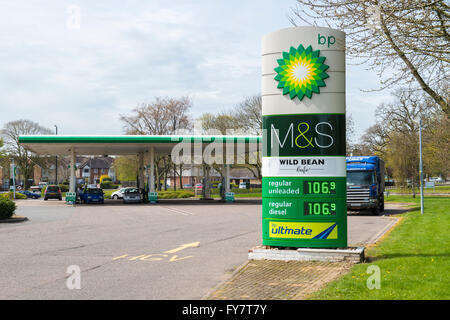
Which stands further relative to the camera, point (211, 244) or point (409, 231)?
point (409, 231)

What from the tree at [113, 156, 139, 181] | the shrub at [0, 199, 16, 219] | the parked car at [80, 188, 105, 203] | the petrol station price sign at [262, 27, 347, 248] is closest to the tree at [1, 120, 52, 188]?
the tree at [113, 156, 139, 181]

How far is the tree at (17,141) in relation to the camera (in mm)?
72438

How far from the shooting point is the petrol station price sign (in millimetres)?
10609

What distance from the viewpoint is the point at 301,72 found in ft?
35.8

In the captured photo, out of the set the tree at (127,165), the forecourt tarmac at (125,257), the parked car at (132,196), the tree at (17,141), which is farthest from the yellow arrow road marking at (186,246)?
the tree at (17,141)

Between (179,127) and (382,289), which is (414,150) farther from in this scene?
(382,289)

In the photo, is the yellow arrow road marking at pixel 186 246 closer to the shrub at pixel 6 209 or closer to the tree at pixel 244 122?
the shrub at pixel 6 209

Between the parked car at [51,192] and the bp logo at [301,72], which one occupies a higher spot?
the bp logo at [301,72]

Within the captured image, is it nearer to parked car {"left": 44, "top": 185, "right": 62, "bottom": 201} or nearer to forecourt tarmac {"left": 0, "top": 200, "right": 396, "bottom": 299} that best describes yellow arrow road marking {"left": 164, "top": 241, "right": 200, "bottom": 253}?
forecourt tarmac {"left": 0, "top": 200, "right": 396, "bottom": 299}

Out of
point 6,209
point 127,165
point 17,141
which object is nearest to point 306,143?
point 6,209

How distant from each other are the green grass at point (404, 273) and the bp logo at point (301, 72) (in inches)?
149

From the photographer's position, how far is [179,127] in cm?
6372
